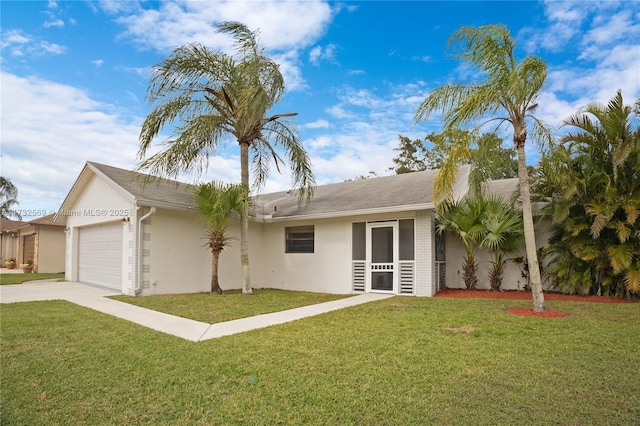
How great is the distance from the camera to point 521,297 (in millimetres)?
10008

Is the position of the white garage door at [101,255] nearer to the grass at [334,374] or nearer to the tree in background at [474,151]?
the grass at [334,374]

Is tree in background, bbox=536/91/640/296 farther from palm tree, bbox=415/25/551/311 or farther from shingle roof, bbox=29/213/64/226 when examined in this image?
shingle roof, bbox=29/213/64/226

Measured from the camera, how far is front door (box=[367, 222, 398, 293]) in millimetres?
11453

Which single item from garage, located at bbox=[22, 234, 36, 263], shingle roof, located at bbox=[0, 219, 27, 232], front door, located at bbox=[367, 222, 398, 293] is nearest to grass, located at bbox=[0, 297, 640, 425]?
front door, located at bbox=[367, 222, 398, 293]

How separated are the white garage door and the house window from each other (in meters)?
5.64

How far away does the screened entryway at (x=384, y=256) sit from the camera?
11.2 meters

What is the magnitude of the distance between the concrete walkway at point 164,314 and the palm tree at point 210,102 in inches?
136

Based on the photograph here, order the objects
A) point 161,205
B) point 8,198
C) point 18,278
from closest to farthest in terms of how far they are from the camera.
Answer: point 161,205
point 18,278
point 8,198

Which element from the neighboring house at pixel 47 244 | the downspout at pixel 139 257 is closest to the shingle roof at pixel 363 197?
the downspout at pixel 139 257

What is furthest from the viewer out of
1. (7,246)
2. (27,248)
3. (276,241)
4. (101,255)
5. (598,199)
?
(7,246)

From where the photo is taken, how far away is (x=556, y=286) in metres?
10.7

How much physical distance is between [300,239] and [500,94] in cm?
813

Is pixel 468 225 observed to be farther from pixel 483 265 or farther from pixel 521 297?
pixel 521 297

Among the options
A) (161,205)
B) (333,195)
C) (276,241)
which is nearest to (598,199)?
(333,195)
